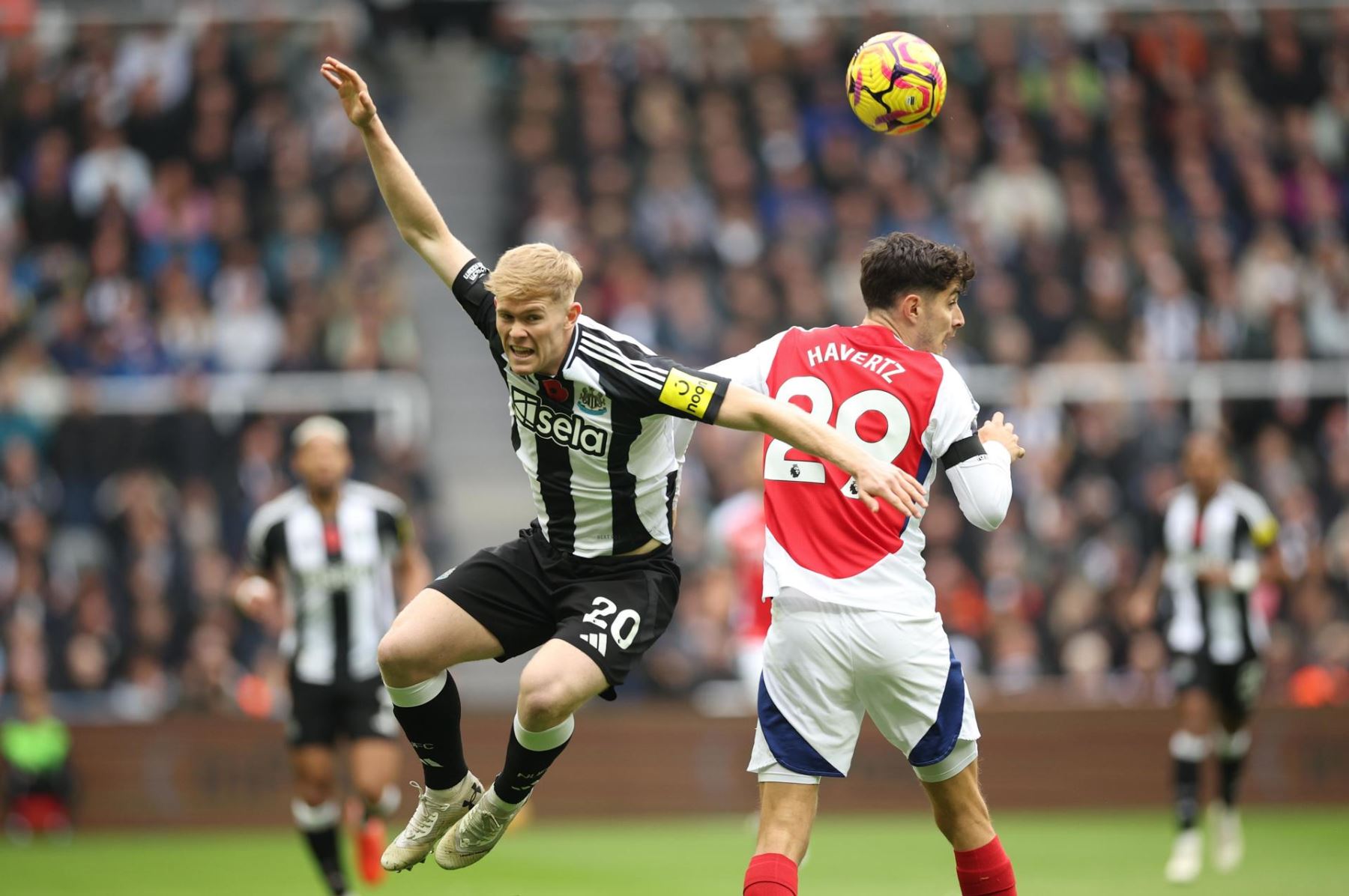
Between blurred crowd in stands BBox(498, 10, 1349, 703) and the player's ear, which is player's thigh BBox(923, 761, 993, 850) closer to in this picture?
the player's ear

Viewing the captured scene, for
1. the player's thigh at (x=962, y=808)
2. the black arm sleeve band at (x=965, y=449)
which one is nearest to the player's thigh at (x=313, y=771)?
the player's thigh at (x=962, y=808)

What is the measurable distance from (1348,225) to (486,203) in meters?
8.73

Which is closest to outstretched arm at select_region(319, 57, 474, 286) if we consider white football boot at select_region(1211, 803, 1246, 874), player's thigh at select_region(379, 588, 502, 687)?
player's thigh at select_region(379, 588, 502, 687)

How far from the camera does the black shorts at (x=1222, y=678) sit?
11.9 metres

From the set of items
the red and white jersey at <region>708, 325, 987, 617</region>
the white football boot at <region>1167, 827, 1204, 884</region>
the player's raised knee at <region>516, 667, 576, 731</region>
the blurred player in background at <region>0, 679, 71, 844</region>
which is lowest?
the blurred player in background at <region>0, 679, 71, 844</region>

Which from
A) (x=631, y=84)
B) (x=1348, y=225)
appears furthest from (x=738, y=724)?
(x=1348, y=225)

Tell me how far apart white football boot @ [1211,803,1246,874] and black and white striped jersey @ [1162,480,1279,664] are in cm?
98

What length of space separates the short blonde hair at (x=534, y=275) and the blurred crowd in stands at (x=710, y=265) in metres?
6.17

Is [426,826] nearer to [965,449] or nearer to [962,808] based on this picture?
[962,808]

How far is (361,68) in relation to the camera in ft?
63.0

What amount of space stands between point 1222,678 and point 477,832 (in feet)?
22.3

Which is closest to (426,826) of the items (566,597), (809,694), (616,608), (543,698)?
(543,698)

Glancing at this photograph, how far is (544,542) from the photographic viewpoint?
688cm

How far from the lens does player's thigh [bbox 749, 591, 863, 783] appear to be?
626 cm
